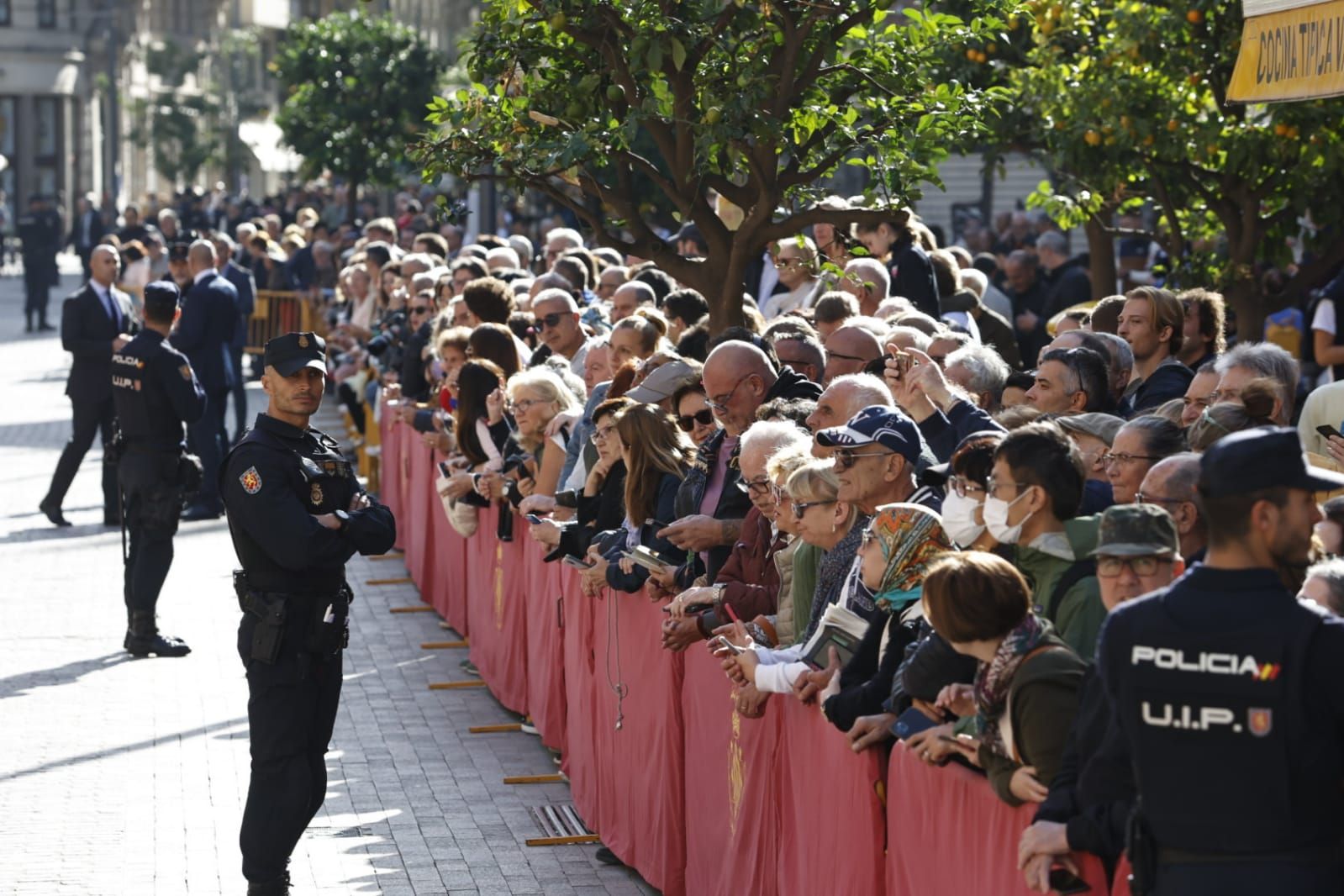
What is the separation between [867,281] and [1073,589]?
5.89 metres

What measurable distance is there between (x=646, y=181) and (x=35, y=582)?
1046 centimetres

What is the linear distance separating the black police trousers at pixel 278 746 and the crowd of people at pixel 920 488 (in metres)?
1.38

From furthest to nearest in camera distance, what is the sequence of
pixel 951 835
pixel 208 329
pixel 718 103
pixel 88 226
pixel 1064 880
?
pixel 88 226 → pixel 208 329 → pixel 718 103 → pixel 951 835 → pixel 1064 880

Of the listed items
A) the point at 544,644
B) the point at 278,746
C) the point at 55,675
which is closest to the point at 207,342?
the point at 55,675

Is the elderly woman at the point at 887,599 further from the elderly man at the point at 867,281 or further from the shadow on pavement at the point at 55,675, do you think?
the shadow on pavement at the point at 55,675

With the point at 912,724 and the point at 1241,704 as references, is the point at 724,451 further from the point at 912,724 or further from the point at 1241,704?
the point at 1241,704

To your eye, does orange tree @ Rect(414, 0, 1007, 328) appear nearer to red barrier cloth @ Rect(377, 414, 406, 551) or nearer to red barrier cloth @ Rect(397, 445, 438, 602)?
red barrier cloth @ Rect(397, 445, 438, 602)

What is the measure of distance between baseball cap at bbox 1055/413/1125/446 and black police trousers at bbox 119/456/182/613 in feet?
24.5

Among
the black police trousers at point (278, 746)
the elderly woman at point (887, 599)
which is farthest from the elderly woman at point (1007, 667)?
the black police trousers at point (278, 746)

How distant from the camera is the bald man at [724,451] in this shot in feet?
26.8

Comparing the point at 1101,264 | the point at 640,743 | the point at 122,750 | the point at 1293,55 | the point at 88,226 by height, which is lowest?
the point at 122,750

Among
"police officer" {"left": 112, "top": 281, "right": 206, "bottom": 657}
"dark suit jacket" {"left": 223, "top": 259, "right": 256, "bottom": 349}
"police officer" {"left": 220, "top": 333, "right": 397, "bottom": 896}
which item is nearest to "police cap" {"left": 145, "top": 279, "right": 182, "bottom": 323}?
"police officer" {"left": 112, "top": 281, "right": 206, "bottom": 657}

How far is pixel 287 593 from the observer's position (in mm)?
8039

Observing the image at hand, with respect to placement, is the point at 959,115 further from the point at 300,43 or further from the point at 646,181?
the point at 300,43
